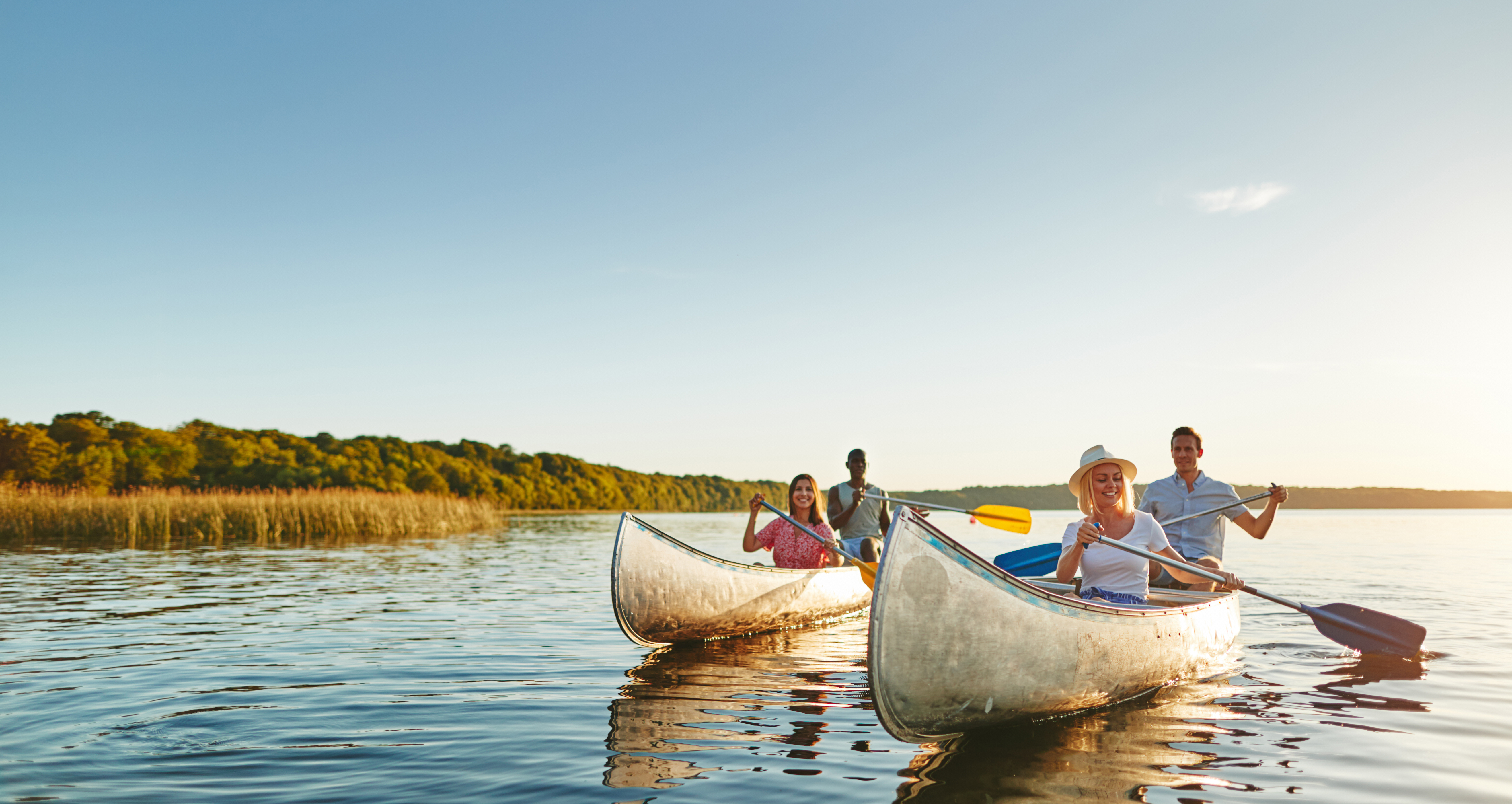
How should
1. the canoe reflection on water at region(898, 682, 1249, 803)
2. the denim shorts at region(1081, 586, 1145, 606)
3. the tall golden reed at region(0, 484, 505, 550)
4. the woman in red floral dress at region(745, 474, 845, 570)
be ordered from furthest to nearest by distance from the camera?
1. the tall golden reed at region(0, 484, 505, 550)
2. the woman in red floral dress at region(745, 474, 845, 570)
3. the denim shorts at region(1081, 586, 1145, 606)
4. the canoe reflection on water at region(898, 682, 1249, 803)

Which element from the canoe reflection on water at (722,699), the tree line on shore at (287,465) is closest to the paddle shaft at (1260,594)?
the canoe reflection on water at (722,699)

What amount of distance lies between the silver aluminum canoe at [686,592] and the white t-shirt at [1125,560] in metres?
3.55

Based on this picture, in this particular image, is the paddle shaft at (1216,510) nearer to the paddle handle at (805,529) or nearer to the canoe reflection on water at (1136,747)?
the canoe reflection on water at (1136,747)

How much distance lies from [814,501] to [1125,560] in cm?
433

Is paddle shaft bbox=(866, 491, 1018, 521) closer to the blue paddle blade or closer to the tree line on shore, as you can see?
the blue paddle blade

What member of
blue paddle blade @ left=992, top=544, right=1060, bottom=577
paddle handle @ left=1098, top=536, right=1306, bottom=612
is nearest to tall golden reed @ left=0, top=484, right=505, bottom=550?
blue paddle blade @ left=992, top=544, right=1060, bottom=577

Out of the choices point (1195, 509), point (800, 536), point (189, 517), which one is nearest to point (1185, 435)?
point (1195, 509)

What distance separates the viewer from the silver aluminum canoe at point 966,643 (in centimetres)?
438

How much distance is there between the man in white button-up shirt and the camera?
26.1ft

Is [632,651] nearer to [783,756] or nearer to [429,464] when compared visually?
[783,756]

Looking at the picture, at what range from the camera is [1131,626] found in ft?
17.7

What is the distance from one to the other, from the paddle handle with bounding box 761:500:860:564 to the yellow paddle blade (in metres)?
2.13

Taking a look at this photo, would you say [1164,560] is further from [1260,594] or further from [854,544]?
[854,544]

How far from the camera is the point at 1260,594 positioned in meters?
6.67
